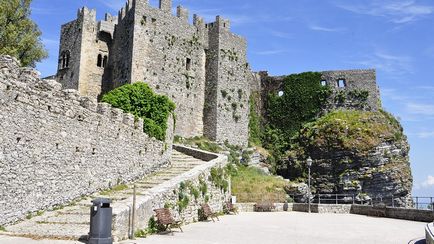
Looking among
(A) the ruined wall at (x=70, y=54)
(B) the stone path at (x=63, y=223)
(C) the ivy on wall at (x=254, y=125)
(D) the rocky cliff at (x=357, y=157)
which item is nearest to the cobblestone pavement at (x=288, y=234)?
(B) the stone path at (x=63, y=223)

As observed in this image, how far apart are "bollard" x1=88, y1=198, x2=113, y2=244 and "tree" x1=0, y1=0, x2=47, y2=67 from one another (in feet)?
60.3

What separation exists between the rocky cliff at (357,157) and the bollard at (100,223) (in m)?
29.9

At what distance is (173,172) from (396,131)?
1063 inches

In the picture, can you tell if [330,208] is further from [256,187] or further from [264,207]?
[256,187]

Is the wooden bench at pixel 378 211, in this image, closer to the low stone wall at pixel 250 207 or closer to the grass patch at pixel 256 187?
the low stone wall at pixel 250 207

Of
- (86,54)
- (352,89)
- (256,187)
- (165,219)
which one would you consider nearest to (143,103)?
(256,187)

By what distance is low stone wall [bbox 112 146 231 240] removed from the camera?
39.7ft

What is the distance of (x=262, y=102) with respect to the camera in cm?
4556

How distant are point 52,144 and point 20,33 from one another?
16726 millimetres

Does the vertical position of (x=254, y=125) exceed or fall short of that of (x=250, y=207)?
it exceeds it

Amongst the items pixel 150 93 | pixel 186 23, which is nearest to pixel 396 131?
pixel 186 23

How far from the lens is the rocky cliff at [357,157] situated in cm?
3775

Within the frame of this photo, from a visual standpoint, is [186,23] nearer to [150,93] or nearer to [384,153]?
[150,93]

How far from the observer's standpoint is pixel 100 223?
34.9 ft
